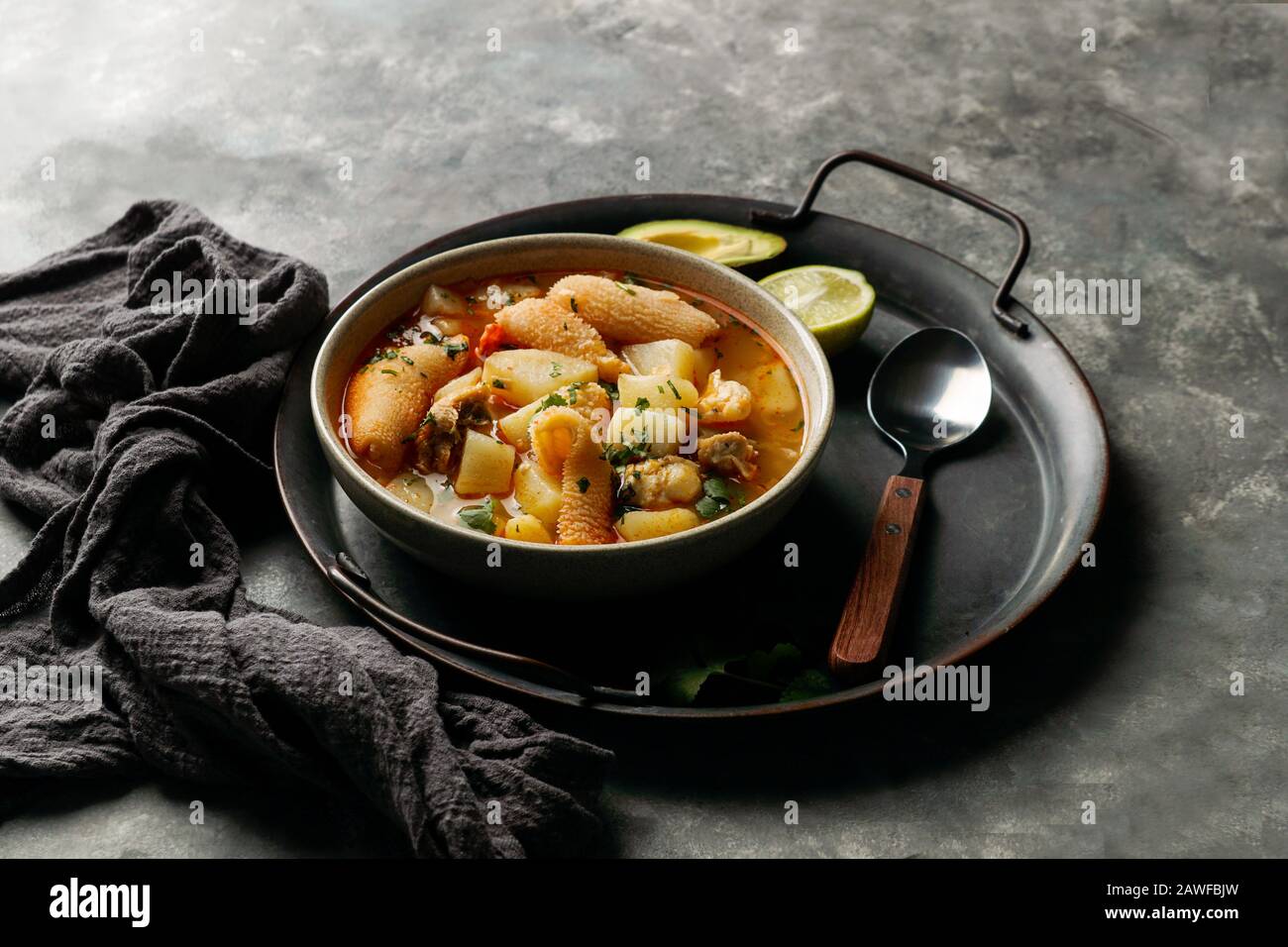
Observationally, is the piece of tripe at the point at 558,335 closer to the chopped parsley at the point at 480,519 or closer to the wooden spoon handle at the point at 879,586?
the chopped parsley at the point at 480,519

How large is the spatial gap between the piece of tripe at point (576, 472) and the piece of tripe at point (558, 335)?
0.69ft

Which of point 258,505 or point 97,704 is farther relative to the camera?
point 258,505

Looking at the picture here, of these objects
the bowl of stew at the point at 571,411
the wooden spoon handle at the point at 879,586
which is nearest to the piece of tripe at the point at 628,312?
the bowl of stew at the point at 571,411

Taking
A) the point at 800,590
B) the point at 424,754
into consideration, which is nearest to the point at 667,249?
the point at 800,590

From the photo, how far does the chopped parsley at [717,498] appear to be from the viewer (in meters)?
2.06

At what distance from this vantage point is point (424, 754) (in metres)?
1.82

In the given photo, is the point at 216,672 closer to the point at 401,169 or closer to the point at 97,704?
the point at 97,704

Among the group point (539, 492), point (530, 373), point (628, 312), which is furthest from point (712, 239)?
point (539, 492)

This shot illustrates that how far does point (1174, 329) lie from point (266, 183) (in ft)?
7.31

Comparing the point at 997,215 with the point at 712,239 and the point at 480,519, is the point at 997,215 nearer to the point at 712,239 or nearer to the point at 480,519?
the point at 712,239

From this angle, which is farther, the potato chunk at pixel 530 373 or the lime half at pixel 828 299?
the lime half at pixel 828 299

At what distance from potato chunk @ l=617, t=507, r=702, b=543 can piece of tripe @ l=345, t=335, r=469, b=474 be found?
16.7 inches

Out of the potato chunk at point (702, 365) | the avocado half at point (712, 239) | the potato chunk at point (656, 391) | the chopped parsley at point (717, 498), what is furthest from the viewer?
the avocado half at point (712, 239)
